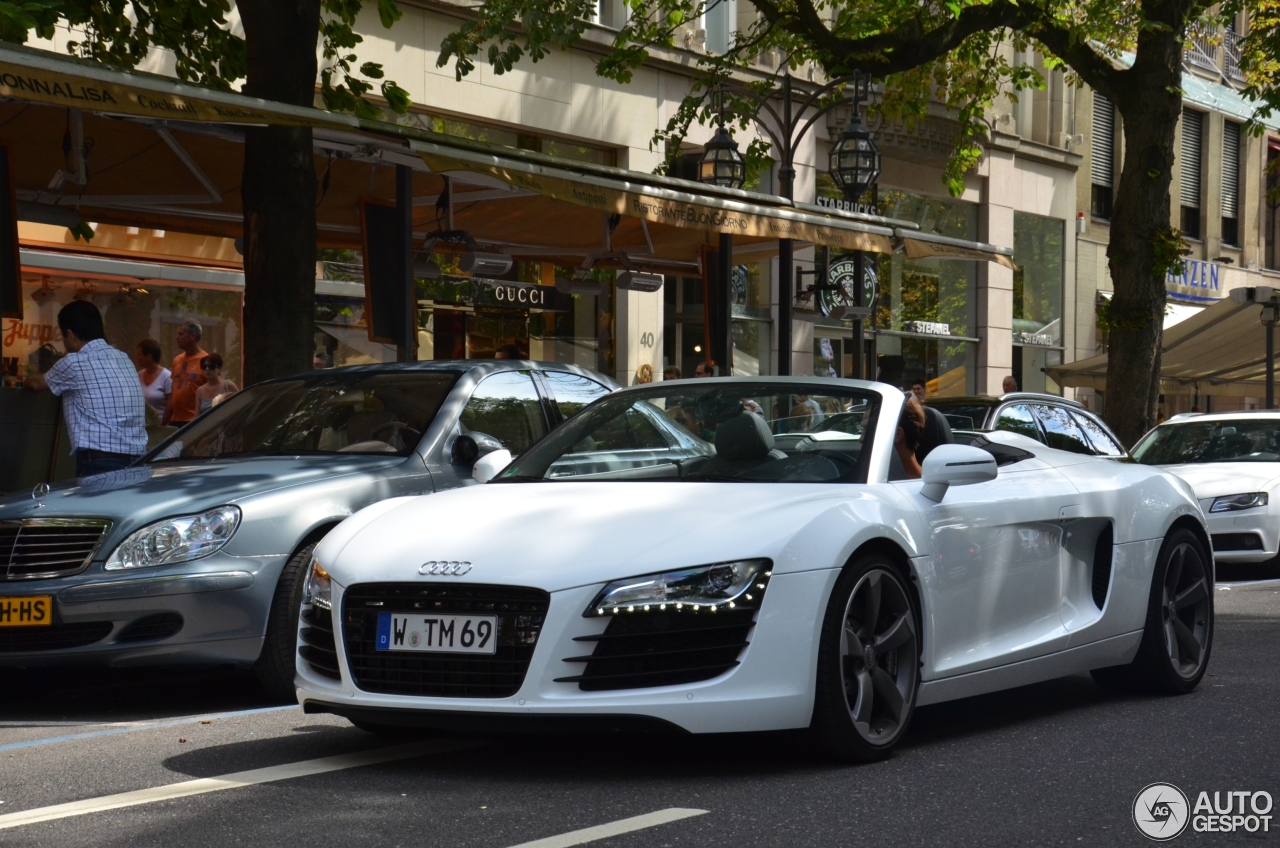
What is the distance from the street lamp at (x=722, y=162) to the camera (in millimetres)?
18031

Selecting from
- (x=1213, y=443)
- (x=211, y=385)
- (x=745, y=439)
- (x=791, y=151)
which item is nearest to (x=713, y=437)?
(x=745, y=439)

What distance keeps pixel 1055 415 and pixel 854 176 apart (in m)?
5.10

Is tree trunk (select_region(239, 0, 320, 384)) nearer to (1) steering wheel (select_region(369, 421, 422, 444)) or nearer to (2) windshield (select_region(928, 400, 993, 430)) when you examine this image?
(1) steering wheel (select_region(369, 421, 422, 444))

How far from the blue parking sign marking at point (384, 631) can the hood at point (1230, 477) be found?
10398mm

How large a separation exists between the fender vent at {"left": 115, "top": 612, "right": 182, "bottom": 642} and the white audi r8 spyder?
1.41m

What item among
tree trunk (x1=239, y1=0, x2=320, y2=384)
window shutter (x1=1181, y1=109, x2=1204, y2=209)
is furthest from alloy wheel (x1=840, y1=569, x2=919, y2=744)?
window shutter (x1=1181, y1=109, x2=1204, y2=209)

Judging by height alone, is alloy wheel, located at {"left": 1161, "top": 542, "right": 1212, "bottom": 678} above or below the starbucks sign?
below

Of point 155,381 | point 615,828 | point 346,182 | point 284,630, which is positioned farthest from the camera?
point 155,381

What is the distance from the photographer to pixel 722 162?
59.2 feet

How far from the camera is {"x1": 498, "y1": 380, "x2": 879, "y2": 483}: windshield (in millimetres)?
6309

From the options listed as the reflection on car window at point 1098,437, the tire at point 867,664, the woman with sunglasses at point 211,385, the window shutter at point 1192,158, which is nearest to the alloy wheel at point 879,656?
the tire at point 867,664

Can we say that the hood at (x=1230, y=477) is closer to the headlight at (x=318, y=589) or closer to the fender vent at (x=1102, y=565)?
the fender vent at (x=1102, y=565)

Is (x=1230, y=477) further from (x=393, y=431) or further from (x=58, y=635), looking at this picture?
(x=58, y=635)

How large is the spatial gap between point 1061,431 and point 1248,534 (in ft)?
5.81
